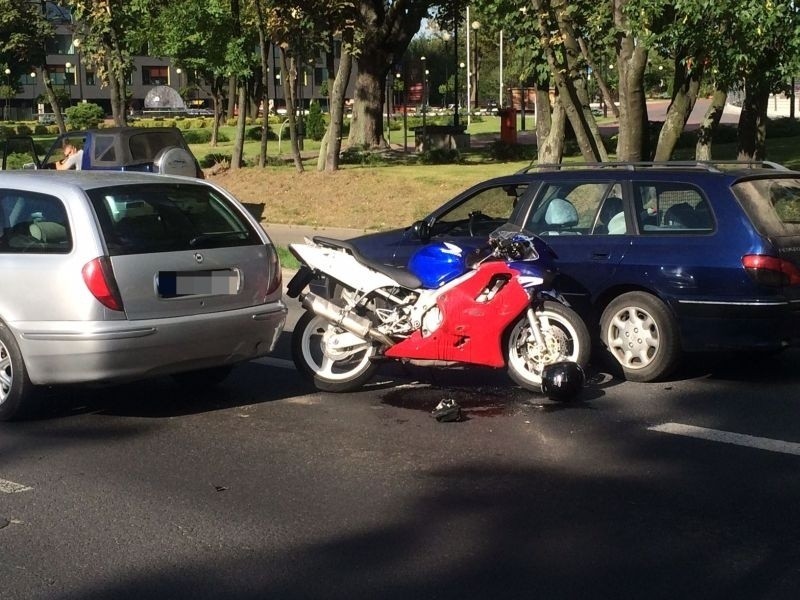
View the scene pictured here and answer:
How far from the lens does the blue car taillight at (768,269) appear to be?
26.8 ft

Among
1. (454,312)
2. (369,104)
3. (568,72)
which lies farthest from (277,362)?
(369,104)

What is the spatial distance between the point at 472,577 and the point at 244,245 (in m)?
3.77

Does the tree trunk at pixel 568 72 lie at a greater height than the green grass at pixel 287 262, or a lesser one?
greater

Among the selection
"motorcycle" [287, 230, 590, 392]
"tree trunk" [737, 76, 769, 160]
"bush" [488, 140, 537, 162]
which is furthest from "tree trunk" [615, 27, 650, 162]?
"bush" [488, 140, 537, 162]

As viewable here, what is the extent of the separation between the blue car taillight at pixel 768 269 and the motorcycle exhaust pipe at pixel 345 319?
8.54 feet

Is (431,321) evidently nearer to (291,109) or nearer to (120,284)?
(120,284)

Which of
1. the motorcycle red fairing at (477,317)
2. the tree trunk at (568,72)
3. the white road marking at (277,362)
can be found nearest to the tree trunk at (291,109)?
the tree trunk at (568,72)

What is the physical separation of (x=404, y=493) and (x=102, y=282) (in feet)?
7.98

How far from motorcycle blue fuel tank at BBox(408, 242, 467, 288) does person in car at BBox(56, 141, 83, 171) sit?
435 inches

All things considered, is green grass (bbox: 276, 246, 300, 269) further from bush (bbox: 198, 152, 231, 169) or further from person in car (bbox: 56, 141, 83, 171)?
bush (bbox: 198, 152, 231, 169)

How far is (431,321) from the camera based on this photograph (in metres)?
8.09

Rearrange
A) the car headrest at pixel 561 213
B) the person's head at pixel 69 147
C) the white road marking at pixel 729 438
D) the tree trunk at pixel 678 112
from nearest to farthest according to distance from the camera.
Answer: the white road marking at pixel 729 438 → the car headrest at pixel 561 213 → the tree trunk at pixel 678 112 → the person's head at pixel 69 147

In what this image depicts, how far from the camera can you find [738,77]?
14719 millimetres

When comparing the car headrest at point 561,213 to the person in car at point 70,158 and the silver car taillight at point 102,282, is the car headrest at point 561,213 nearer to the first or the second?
the silver car taillight at point 102,282
